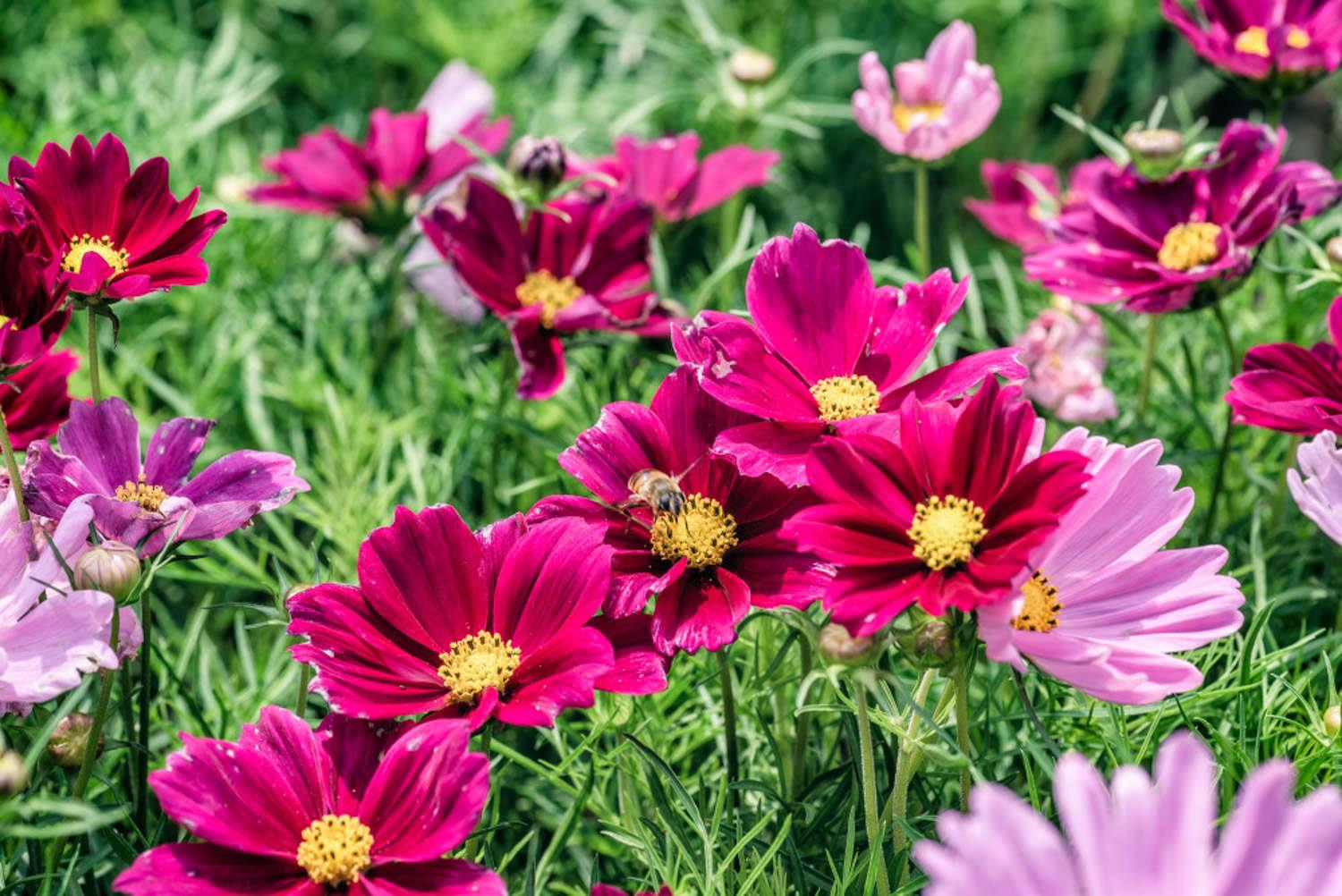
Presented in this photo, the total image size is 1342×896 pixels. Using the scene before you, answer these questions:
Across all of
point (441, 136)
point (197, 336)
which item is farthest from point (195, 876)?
point (441, 136)

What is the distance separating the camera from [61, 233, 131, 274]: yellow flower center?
0.86 metres

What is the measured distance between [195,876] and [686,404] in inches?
14.4

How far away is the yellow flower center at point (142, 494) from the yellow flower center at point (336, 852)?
243 mm

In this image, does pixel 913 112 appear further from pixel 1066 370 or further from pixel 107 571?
pixel 107 571

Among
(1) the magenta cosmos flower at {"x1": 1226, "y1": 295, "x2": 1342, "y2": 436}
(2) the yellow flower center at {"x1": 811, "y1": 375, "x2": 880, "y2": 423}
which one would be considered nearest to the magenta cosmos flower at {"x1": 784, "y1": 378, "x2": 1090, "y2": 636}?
(2) the yellow flower center at {"x1": 811, "y1": 375, "x2": 880, "y2": 423}

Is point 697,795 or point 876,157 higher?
point 876,157

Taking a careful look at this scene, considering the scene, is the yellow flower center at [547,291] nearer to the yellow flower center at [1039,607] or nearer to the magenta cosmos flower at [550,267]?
the magenta cosmos flower at [550,267]

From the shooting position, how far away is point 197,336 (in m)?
1.49

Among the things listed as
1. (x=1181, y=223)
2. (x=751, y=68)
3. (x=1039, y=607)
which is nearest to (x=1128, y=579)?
(x=1039, y=607)

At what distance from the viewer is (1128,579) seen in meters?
0.76

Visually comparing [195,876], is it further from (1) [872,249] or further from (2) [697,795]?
(1) [872,249]

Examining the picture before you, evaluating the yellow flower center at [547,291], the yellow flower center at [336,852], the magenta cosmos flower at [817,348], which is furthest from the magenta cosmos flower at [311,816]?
the yellow flower center at [547,291]

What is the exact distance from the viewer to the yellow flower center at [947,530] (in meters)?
0.69

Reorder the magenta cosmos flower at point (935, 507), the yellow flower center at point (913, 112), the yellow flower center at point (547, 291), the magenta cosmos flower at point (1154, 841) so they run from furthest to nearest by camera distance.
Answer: the yellow flower center at point (913, 112), the yellow flower center at point (547, 291), the magenta cosmos flower at point (935, 507), the magenta cosmos flower at point (1154, 841)
